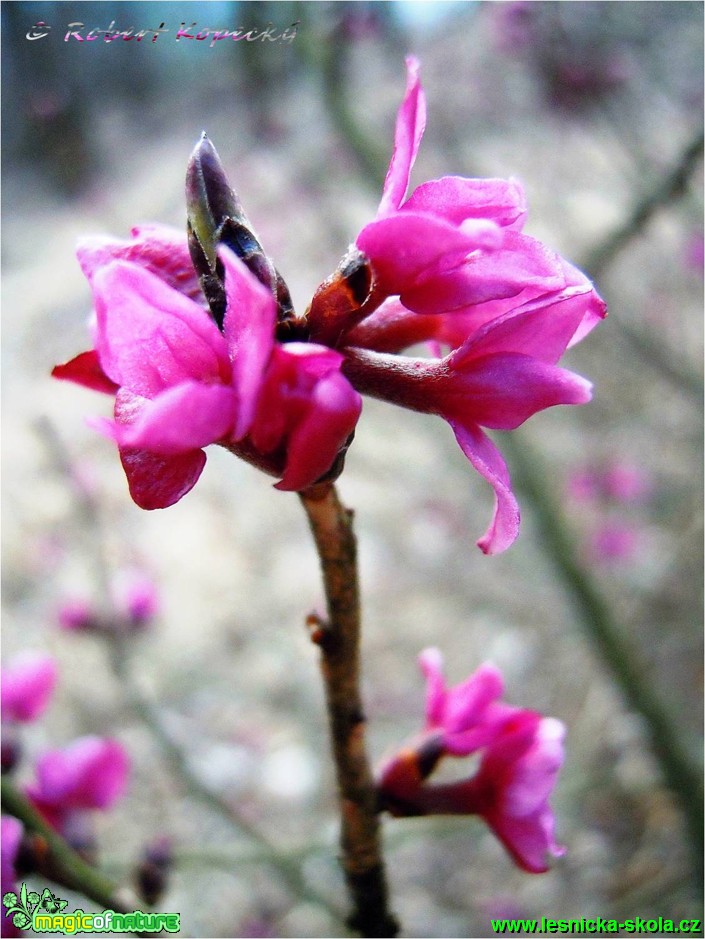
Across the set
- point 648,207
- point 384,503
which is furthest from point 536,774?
point 384,503

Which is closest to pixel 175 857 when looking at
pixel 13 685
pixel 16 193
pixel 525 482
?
pixel 13 685

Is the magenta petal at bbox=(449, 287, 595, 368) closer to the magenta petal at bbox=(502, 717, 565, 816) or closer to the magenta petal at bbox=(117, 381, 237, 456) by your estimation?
the magenta petal at bbox=(117, 381, 237, 456)

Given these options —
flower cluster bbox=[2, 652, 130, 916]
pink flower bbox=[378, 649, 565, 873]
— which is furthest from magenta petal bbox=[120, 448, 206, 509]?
flower cluster bbox=[2, 652, 130, 916]

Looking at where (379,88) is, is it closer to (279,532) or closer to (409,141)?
(279,532)

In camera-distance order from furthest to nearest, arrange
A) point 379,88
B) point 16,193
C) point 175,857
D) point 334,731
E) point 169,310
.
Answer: point 379,88 < point 16,193 < point 175,857 < point 334,731 < point 169,310

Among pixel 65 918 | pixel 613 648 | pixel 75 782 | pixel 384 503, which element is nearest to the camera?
pixel 65 918

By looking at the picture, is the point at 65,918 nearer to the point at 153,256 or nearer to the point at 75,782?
the point at 75,782

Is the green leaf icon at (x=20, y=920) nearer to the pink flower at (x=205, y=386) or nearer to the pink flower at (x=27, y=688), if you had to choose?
the pink flower at (x=27, y=688)
